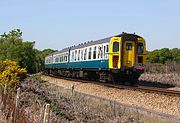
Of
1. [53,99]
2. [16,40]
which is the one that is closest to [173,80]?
[53,99]

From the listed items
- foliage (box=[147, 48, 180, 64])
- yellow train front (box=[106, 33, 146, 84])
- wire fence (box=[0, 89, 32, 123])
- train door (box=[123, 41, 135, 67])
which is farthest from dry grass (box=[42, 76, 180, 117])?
foliage (box=[147, 48, 180, 64])

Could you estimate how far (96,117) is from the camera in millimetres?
10641

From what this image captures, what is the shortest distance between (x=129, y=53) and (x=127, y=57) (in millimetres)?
287

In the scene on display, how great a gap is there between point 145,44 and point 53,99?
39.9 ft

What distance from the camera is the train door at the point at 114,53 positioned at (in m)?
23.5

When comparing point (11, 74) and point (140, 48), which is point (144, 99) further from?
point (140, 48)

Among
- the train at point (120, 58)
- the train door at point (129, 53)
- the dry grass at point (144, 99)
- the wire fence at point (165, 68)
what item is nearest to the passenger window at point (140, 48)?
the train at point (120, 58)

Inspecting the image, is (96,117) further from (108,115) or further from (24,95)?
(24,95)

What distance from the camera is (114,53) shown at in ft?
77.4

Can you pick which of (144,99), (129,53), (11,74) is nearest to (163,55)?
(129,53)

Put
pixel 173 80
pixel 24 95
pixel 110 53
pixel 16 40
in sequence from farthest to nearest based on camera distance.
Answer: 1. pixel 16 40
2. pixel 173 80
3. pixel 110 53
4. pixel 24 95

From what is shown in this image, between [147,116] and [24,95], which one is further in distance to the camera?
[24,95]

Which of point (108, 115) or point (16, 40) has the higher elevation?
point (16, 40)

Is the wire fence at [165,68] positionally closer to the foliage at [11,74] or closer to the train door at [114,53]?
the train door at [114,53]
